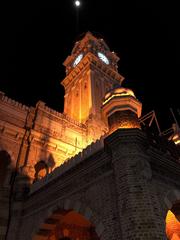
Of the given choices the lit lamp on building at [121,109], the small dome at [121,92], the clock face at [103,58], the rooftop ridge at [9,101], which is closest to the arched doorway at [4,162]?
the rooftop ridge at [9,101]

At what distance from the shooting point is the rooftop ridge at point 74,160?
10.1 metres

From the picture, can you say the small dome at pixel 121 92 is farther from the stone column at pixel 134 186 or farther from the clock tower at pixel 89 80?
the clock tower at pixel 89 80

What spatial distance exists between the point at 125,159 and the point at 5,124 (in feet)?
39.8

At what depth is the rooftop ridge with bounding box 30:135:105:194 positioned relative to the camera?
1011 centimetres

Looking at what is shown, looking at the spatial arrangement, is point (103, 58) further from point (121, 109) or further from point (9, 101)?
point (121, 109)

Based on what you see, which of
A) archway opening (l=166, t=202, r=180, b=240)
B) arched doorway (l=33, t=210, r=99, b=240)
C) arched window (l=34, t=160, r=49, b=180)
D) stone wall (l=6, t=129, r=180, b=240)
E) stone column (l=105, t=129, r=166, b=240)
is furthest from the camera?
arched window (l=34, t=160, r=49, b=180)

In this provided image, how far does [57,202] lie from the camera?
34.5ft

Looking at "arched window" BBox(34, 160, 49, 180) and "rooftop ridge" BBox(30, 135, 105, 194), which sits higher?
"arched window" BBox(34, 160, 49, 180)

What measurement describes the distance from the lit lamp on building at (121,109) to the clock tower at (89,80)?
490 inches

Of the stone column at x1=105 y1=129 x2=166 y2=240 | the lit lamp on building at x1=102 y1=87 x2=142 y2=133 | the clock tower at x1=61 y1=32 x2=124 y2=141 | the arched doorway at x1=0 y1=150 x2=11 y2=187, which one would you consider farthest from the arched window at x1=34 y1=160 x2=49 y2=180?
the stone column at x1=105 y1=129 x2=166 y2=240

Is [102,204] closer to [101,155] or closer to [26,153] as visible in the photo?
[101,155]

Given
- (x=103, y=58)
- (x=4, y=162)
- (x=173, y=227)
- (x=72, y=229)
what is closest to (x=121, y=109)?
(x=173, y=227)

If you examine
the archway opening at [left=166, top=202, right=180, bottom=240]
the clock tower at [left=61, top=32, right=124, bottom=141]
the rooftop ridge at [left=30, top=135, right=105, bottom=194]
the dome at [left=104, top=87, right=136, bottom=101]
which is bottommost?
the archway opening at [left=166, top=202, right=180, bottom=240]

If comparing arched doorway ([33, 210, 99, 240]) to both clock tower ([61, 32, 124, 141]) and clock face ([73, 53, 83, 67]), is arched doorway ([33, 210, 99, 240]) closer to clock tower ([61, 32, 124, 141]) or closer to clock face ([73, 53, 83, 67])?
clock tower ([61, 32, 124, 141])
